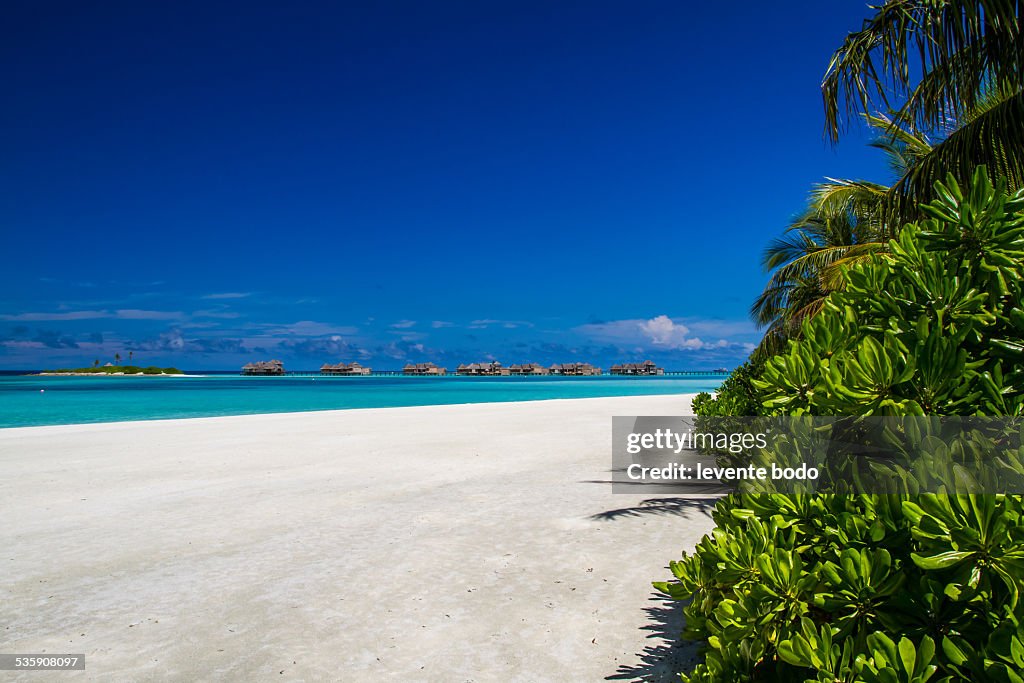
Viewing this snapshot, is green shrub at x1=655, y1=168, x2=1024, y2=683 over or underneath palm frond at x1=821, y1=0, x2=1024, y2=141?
underneath

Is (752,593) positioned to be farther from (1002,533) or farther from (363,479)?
(363,479)

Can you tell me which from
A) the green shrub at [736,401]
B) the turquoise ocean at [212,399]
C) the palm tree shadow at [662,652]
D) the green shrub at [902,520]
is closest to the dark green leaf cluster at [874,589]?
the green shrub at [902,520]

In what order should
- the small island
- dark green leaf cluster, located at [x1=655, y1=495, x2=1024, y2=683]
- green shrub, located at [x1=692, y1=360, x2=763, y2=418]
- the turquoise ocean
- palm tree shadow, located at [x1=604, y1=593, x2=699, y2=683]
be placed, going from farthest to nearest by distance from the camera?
the small island → the turquoise ocean → green shrub, located at [x1=692, y1=360, x2=763, y2=418] → palm tree shadow, located at [x1=604, y1=593, x2=699, y2=683] → dark green leaf cluster, located at [x1=655, y1=495, x2=1024, y2=683]

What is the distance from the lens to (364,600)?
149 inches

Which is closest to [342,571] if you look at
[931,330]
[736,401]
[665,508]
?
[665,508]

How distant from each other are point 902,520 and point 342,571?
3843mm

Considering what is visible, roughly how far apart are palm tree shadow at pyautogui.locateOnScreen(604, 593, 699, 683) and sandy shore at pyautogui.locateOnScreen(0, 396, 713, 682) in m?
0.01

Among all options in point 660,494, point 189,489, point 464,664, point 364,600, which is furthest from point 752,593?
point 189,489

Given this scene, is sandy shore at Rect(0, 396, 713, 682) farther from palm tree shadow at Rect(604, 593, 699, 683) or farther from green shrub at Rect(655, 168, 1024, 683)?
green shrub at Rect(655, 168, 1024, 683)

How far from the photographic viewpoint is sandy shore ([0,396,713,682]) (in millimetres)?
3059

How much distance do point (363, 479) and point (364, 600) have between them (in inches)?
169

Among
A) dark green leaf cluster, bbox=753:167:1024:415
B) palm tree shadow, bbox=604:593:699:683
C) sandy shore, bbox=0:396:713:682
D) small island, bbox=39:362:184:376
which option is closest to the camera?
dark green leaf cluster, bbox=753:167:1024:415

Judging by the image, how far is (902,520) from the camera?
5.30 feet

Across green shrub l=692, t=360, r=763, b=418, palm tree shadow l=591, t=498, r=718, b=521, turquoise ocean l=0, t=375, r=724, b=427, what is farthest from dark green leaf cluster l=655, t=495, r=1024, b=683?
turquoise ocean l=0, t=375, r=724, b=427
